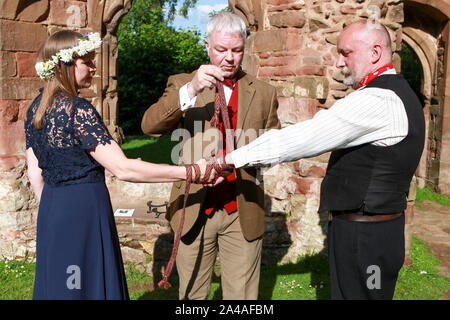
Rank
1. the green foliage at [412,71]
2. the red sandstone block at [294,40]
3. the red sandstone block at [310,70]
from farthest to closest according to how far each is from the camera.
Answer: the green foliage at [412,71]
the red sandstone block at [294,40]
the red sandstone block at [310,70]

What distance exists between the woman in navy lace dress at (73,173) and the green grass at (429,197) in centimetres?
717

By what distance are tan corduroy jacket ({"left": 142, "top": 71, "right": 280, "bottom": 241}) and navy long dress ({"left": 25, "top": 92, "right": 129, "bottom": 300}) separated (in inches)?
18.0

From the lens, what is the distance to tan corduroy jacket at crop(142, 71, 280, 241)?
2668 millimetres

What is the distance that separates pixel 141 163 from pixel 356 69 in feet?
4.30

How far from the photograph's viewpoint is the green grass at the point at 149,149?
9672mm

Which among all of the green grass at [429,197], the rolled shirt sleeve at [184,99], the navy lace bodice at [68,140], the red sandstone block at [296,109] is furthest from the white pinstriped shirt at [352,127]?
the green grass at [429,197]

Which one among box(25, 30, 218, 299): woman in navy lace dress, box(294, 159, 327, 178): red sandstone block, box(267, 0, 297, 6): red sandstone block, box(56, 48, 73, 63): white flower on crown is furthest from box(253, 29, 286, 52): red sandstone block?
box(56, 48, 73, 63): white flower on crown

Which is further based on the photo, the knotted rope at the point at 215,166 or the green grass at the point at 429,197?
the green grass at the point at 429,197

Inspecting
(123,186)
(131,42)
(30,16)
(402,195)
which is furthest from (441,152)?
(131,42)

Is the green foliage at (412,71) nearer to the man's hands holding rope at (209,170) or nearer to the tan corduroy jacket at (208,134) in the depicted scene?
the tan corduroy jacket at (208,134)

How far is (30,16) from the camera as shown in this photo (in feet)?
15.5

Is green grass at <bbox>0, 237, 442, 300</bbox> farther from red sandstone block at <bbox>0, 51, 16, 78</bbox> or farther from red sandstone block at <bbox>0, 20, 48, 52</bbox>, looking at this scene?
red sandstone block at <bbox>0, 20, 48, 52</bbox>

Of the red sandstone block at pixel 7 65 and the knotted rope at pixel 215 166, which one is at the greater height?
the red sandstone block at pixel 7 65

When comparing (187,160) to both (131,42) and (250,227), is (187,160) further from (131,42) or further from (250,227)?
(131,42)
